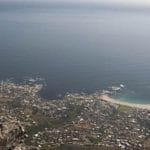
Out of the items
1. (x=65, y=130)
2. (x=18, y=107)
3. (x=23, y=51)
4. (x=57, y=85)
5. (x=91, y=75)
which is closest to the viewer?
(x=65, y=130)

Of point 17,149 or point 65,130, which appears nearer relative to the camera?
point 17,149

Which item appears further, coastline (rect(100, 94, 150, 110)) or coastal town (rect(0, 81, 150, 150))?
coastline (rect(100, 94, 150, 110))

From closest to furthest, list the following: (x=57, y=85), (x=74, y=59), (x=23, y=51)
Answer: (x=57, y=85)
(x=74, y=59)
(x=23, y=51)

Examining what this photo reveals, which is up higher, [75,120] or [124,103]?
[75,120]

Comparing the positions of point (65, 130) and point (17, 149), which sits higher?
point (17, 149)

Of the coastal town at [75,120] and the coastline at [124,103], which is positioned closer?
the coastal town at [75,120]

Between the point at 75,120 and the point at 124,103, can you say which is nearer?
the point at 75,120

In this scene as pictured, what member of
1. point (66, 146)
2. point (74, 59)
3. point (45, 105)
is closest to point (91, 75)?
point (74, 59)

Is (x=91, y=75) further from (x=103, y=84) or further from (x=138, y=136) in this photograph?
(x=138, y=136)
